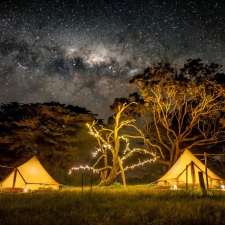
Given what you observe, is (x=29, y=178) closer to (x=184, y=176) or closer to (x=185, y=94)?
(x=184, y=176)

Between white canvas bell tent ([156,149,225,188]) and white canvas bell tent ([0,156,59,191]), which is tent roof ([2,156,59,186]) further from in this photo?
white canvas bell tent ([156,149,225,188])

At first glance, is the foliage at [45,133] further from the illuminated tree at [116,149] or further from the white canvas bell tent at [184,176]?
the white canvas bell tent at [184,176]

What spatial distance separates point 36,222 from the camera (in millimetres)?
6352

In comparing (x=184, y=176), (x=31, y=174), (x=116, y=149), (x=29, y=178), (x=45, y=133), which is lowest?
(x=184, y=176)

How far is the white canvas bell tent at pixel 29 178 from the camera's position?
18.0 metres

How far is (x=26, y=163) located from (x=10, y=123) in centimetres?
966

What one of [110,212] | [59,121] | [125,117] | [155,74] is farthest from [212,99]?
[110,212]

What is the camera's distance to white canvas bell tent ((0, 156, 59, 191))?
18.0 metres

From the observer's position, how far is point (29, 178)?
60.3ft

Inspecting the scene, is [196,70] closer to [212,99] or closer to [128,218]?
[212,99]

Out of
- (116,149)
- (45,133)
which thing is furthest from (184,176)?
(45,133)

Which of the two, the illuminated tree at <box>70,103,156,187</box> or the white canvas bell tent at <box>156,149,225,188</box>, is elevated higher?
the illuminated tree at <box>70,103,156,187</box>

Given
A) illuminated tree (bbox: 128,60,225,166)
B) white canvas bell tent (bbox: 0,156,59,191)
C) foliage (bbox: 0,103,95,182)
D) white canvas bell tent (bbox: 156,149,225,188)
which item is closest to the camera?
white canvas bell tent (bbox: 0,156,59,191)

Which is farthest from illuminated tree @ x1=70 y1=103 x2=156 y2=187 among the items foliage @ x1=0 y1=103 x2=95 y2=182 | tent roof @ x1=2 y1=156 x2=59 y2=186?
foliage @ x1=0 y1=103 x2=95 y2=182
